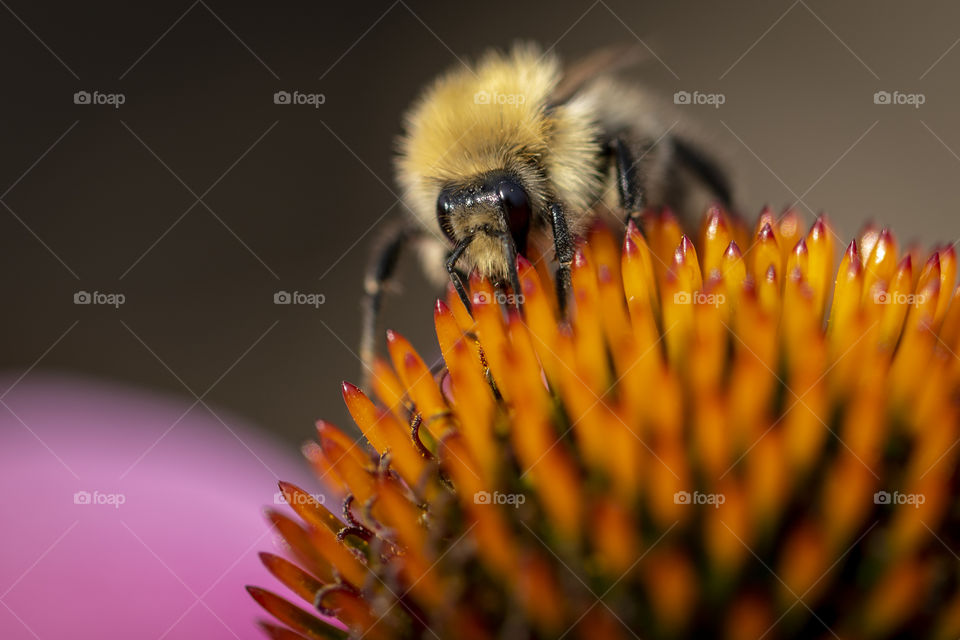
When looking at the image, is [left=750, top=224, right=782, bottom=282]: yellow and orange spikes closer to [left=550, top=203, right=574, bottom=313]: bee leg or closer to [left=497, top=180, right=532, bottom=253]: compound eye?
[left=550, top=203, right=574, bottom=313]: bee leg

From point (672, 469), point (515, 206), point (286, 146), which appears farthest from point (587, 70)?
point (286, 146)

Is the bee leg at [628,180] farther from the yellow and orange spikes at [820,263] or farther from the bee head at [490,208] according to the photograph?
the yellow and orange spikes at [820,263]

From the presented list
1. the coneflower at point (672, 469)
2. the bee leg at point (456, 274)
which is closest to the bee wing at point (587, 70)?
the bee leg at point (456, 274)

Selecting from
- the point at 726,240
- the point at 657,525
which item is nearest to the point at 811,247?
the point at 726,240

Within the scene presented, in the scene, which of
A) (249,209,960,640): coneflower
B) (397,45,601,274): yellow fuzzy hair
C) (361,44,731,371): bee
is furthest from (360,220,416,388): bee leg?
(249,209,960,640): coneflower

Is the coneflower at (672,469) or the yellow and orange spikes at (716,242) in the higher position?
the yellow and orange spikes at (716,242)

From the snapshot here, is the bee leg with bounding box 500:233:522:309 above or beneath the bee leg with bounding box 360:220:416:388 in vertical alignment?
beneath
